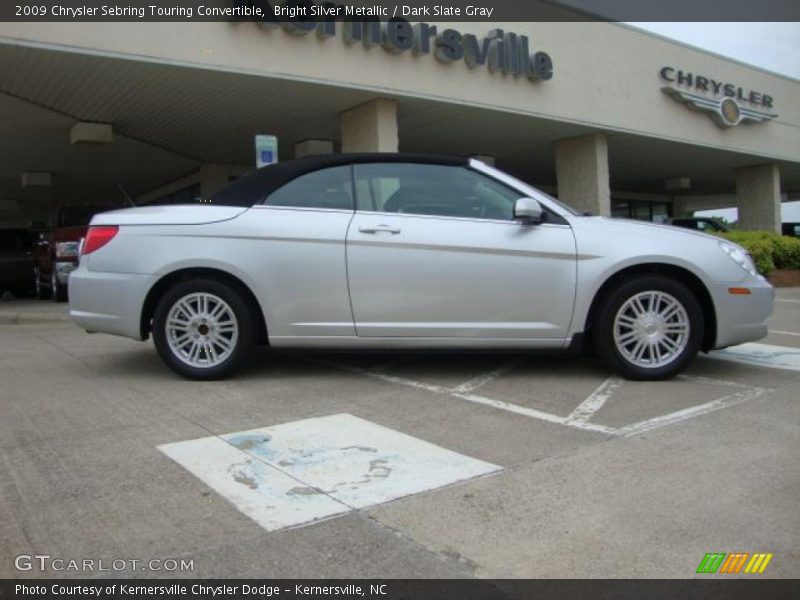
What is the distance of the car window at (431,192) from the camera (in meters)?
5.23

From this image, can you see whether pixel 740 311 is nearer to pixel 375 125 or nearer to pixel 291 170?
pixel 291 170

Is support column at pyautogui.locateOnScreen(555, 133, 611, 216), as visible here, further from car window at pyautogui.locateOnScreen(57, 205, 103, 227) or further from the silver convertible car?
the silver convertible car

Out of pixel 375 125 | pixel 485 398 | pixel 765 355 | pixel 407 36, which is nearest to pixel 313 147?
pixel 375 125

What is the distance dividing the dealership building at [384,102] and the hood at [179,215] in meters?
3.34

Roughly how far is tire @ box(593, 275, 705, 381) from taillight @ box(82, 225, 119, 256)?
3729mm

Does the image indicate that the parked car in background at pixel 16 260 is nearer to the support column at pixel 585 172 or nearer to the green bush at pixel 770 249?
the support column at pixel 585 172

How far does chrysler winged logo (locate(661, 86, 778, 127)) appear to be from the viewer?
18.1 meters

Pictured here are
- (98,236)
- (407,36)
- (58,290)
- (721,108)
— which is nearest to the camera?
(98,236)

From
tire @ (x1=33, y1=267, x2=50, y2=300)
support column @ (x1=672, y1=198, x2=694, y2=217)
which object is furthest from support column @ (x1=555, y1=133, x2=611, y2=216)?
support column @ (x1=672, y1=198, x2=694, y2=217)

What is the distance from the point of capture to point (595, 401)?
186 inches

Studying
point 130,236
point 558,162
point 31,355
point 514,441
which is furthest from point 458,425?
point 558,162

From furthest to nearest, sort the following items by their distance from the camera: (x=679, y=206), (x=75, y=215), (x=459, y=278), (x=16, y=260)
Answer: (x=679, y=206)
(x=16, y=260)
(x=75, y=215)
(x=459, y=278)

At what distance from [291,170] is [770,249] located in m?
13.6

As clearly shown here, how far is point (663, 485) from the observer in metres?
3.30
